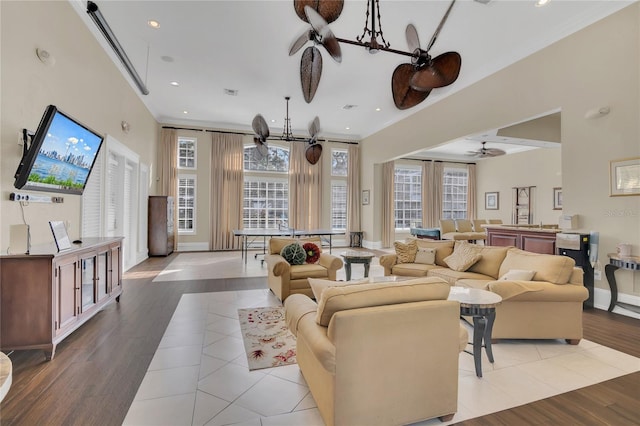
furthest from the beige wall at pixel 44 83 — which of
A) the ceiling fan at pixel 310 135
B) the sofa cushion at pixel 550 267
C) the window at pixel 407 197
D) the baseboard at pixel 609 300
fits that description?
the window at pixel 407 197

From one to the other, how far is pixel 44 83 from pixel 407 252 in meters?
4.72

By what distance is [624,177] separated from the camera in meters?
3.65

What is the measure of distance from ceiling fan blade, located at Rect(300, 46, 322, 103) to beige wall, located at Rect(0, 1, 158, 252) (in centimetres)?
250

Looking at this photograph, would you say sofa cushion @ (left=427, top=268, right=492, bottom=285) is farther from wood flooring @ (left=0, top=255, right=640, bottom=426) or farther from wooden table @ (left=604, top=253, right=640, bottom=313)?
wooden table @ (left=604, top=253, right=640, bottom=313)

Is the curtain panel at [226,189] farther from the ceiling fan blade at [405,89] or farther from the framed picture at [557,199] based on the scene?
the framed picture at [557,199]

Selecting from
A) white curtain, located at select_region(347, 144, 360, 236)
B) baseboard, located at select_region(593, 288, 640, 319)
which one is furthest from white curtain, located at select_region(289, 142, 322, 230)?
baseboard, located at select_region(593, 288, 640, 319)

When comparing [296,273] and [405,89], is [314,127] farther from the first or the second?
[405,89]

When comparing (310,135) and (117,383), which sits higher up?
Answer: (310,135)

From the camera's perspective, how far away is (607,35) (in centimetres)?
378

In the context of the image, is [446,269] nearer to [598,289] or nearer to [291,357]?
[598,289]

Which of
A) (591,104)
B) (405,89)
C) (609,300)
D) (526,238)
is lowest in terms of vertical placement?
(609,300)

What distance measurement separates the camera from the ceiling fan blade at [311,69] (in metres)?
2.40

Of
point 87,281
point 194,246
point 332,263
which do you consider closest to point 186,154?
point 194,246

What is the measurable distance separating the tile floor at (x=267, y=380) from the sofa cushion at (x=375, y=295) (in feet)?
2.43
